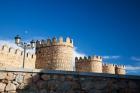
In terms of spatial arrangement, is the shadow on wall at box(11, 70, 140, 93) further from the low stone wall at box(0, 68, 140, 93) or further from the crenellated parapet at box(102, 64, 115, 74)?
the crenellated parapet at box(102, 64, 115, 74)

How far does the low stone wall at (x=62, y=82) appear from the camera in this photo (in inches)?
269

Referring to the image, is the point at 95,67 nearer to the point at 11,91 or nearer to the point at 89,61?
the point at 89,61

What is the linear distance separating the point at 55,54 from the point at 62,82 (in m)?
15.9

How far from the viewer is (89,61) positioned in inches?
1130

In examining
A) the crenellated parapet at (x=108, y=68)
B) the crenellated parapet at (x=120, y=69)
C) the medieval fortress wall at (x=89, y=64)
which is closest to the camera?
the medieval fortress wall at (x=89, y=64)

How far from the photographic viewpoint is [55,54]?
74.9 feet

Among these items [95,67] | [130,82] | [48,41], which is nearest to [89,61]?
[95,67]

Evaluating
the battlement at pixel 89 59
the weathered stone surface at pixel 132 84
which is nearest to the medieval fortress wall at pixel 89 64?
the battlement at pixel 89 59

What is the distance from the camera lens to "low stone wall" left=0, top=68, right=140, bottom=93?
269 inches

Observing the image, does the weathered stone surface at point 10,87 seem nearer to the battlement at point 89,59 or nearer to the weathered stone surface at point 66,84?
the weathered stone surface at point 66,84

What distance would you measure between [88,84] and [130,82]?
1.08 metres

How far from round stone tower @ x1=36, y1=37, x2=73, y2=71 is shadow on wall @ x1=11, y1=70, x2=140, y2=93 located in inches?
600

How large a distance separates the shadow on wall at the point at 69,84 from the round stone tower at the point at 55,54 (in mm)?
15243

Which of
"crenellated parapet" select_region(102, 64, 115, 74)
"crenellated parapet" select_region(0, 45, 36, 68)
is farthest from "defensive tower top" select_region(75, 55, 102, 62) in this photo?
"crenellated parapet" select_region(0, 45, 36, 68)
